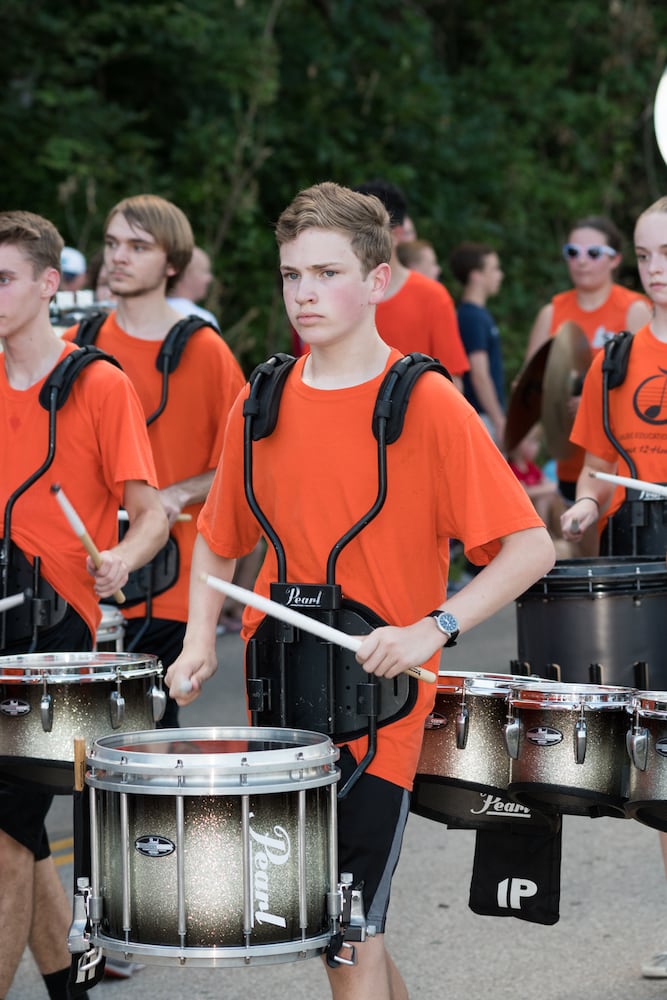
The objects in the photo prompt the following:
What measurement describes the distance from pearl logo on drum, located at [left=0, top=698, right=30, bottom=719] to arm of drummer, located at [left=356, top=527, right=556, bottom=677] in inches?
38.7

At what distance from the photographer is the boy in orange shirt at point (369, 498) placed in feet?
11.3

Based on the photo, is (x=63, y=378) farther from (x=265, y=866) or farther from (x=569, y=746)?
(x=265, y=866)

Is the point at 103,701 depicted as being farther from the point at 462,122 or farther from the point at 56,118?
the point at 462,122

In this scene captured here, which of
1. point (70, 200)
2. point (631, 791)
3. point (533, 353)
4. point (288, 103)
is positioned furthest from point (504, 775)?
point (288, 103)

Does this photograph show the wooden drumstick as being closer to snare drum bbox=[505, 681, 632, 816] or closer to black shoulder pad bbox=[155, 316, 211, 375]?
snare drum bbox=[505, 681, 632, 816]

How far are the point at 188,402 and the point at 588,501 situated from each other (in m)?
1.33

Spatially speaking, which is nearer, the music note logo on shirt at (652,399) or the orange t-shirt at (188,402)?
the music note logo on shirt at (652,399)

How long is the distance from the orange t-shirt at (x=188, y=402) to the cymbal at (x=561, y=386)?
192 centimetres

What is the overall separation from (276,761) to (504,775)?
929 mm

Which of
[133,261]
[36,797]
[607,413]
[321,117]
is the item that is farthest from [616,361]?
[321,117]

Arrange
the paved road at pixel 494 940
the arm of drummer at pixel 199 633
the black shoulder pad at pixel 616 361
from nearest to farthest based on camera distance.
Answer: the arm of drummer at pixel 199 633, the paved road at pixel 494 940, the black shoulder pad at pixel 616 361

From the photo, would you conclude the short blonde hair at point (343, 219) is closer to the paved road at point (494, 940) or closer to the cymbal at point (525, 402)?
the paved road at point (494, 940)

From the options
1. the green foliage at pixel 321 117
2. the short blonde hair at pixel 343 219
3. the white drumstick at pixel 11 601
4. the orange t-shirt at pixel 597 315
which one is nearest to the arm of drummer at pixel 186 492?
the white drumstick at pixel 11 601

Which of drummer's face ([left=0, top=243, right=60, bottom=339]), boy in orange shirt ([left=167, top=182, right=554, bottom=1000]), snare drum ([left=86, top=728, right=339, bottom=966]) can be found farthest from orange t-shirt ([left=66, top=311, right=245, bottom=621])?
snare drum ([left=86, top=728, right=339, bottom=966])
